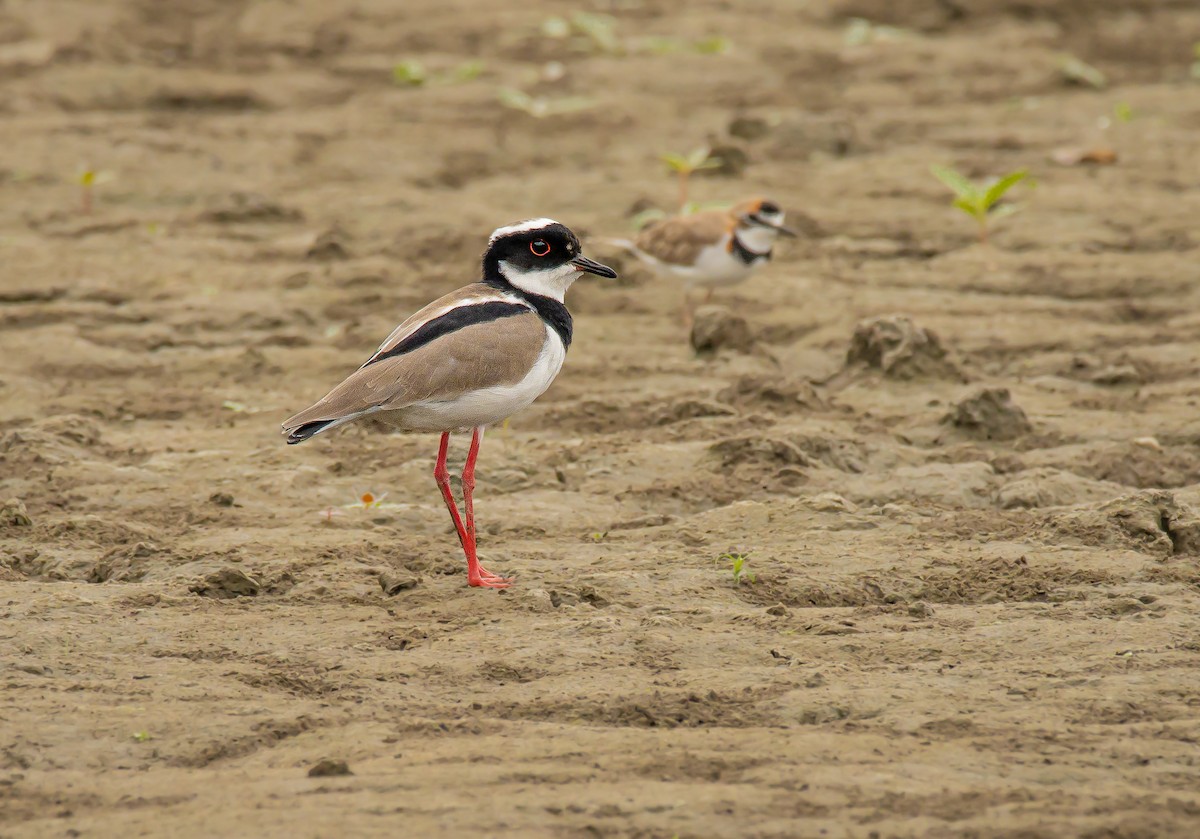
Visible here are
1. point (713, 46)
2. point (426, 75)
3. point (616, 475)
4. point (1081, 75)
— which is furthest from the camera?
point (713, 46)

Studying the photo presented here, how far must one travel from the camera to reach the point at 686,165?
11.3 meters

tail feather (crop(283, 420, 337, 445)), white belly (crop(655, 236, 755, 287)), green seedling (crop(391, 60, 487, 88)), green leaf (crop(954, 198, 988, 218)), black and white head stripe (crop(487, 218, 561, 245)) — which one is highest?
black and white head stripe (crop(487, 218, 561, 245))

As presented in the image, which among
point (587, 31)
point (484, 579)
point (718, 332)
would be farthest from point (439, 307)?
point (587, 31)

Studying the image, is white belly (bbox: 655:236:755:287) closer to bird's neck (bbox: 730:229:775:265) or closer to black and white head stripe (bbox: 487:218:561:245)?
bird's neck (bbox: 730:229:775:265)

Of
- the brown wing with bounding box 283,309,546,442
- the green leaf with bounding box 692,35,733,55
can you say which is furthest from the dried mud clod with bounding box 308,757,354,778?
the green leaf with bounding box 692,35,733,55

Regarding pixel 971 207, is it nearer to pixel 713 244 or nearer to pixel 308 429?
pixel 713 244

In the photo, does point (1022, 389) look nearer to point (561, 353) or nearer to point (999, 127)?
point (561, 353)

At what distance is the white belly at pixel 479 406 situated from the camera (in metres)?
6.14

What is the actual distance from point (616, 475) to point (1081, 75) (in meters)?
9.14

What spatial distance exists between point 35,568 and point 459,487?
1.98 metres

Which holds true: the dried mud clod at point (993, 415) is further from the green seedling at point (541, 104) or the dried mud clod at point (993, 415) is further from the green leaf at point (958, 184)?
the green seedling at point (541, 104)

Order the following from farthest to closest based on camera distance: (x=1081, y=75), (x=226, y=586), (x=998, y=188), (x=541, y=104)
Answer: (x=1081, y=75) < (x=541, y=104) < (x=998, y=188) < (x=226, y=586)

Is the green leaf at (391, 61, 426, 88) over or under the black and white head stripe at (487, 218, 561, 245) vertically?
under

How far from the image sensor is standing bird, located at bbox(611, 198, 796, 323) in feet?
32.2
